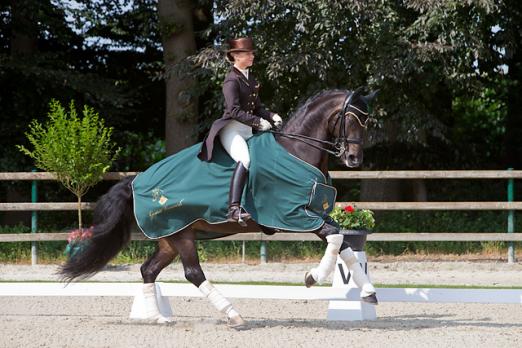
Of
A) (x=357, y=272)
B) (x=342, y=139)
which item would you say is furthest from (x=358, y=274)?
(x=342, y=139)

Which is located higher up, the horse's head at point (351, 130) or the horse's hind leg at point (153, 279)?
the horse's head at point (351, 130)

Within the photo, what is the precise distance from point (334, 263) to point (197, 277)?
3.54 feet

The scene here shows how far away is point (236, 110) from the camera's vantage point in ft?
23.2

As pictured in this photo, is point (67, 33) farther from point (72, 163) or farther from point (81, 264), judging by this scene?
point (81, 264)

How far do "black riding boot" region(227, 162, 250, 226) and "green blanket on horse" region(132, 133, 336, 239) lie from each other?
1.9 inches

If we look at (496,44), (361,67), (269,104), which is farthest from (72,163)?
(496,44)

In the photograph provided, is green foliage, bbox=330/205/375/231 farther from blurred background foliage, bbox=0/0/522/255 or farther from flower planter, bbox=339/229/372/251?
blurred background foliage, bbox=0/0/522/255

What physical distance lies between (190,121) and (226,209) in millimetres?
8688

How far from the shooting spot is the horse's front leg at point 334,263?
6.89 meters


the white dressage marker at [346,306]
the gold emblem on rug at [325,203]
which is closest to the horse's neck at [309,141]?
the gold emblem on rug at [325,203]

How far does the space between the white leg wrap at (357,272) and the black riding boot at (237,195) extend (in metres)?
0.80

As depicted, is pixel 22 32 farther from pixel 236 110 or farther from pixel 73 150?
pixel 236 110

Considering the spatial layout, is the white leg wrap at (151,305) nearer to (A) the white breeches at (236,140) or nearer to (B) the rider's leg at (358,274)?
(A) the white breeches at (236,140)

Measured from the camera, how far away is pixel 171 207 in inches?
288
